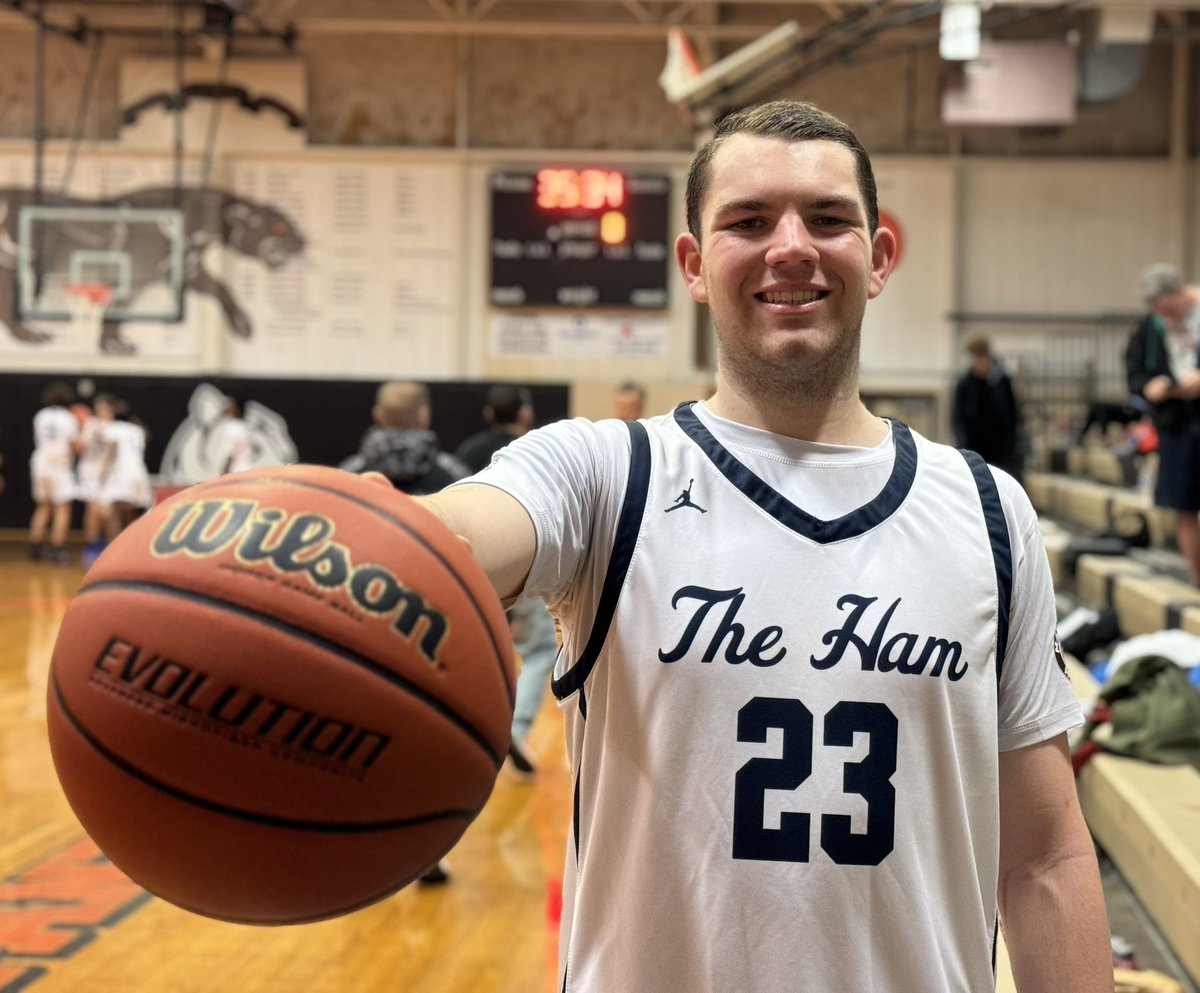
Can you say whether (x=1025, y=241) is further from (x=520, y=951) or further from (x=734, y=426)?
(x=734, y=426)

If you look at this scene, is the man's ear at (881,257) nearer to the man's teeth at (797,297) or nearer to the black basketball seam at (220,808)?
the man's teeth at (797,297)

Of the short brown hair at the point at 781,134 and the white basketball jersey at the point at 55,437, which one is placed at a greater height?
the short brown hair at the point at 781,134

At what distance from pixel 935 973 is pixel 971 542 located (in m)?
0.41

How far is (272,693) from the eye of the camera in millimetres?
1014

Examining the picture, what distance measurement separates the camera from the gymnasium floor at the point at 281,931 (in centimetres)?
350

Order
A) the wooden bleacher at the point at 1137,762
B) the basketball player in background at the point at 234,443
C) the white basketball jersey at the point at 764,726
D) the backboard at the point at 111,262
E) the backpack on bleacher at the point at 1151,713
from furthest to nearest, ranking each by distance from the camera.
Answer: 1. the backboard at the point at 111,262
2. the basketball player in background at the point at 234,443
3. the backpack on bleacher at the point at 1151,713
4. the wooden bleacher at the point at 1137,762
5. the white basketball jersey at the point at 764,726

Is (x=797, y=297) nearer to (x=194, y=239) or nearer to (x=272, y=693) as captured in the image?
(x=272, y=693)

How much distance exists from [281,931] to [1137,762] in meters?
2.58

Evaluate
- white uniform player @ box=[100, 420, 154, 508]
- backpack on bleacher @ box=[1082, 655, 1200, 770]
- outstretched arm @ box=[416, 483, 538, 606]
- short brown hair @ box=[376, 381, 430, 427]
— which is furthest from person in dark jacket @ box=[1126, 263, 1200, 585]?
white uniform player @ box=[100, 420, 154, 508]

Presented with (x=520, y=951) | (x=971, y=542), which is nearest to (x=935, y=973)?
(x=971, y=542)

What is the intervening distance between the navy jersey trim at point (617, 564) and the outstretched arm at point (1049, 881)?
1.45 feet

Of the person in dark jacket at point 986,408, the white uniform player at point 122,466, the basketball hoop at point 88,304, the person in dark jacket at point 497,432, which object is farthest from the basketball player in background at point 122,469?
the person in dark jacket at point 497,432

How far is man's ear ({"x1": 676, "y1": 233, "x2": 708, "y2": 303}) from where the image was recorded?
1.51 meters

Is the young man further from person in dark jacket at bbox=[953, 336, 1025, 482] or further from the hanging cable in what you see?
the hanging cable
